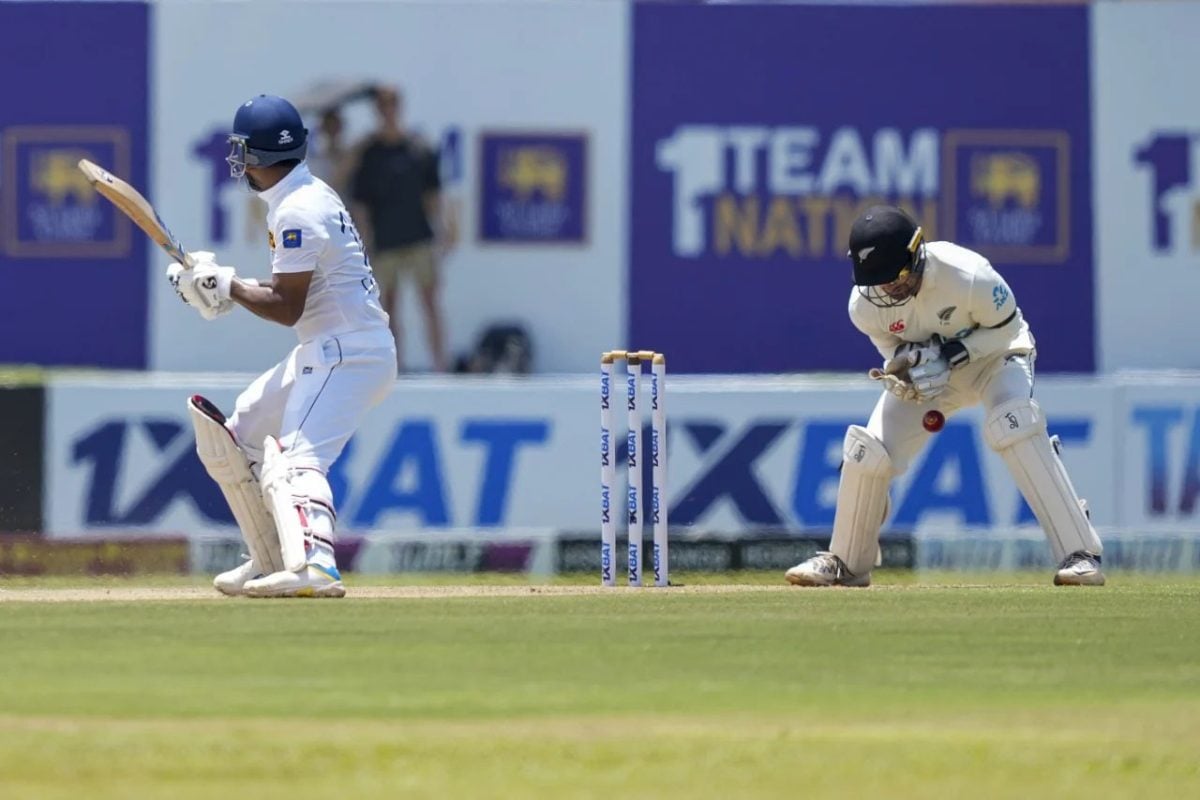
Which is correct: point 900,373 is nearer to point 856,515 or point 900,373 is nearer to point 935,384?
point 935,384

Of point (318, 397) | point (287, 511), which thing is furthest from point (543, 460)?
point (287, 511)

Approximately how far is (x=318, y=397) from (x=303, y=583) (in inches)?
26.5

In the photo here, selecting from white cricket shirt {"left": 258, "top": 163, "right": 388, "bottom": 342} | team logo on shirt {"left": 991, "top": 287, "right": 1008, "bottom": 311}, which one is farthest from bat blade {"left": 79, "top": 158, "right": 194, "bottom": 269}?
team logo on shirt {"left": 991, "top": 287, "right": 1008, "bottom": 311}

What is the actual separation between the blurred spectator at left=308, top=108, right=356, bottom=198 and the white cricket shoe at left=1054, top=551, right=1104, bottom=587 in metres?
6.49

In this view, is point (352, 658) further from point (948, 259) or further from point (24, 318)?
point (24, 318)

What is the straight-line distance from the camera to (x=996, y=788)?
5.83 meters

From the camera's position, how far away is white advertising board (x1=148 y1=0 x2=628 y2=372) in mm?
15938

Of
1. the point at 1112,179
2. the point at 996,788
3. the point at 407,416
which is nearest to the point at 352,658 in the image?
→ the point at 996,788

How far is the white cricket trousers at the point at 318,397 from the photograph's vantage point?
31.3 ft

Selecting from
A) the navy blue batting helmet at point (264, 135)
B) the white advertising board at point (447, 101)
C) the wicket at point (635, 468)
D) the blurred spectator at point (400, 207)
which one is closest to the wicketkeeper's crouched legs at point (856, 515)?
the wicket at point (635, 468)

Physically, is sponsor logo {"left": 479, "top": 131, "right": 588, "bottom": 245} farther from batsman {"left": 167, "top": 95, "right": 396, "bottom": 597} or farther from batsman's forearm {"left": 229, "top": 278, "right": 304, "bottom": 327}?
batsman's forearm {"left": 229, "top": 278, "right": 304, "bottom": 327}

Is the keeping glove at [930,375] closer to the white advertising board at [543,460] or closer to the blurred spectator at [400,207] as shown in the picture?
the white advertising board at [543,460]

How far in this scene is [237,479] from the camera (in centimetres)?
984

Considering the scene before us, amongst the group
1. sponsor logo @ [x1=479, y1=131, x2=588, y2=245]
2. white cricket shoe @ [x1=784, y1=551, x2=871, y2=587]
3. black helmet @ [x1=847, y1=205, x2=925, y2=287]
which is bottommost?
white cricket shoe @ [x1=784, y1=551, x2=871, y2=587]
